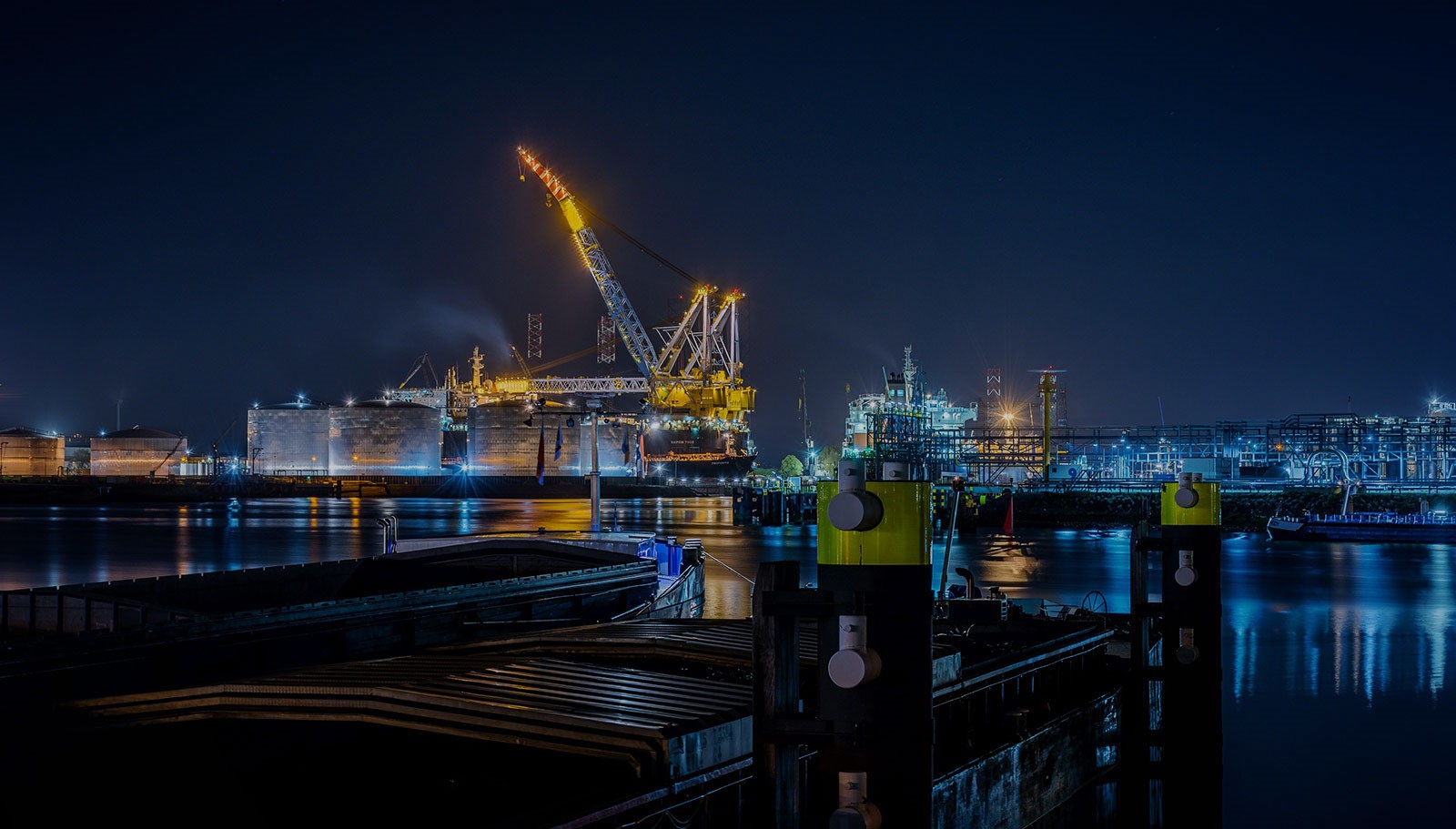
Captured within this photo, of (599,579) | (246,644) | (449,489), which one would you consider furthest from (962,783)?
(449,489)

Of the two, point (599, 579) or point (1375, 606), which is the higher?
point (599, 579)

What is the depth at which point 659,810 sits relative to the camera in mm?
7254

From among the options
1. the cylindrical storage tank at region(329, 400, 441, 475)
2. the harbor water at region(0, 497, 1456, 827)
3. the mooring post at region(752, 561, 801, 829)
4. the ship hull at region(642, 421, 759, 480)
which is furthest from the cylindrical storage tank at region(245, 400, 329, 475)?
the mooring post at region(752, 561, 801, 829)

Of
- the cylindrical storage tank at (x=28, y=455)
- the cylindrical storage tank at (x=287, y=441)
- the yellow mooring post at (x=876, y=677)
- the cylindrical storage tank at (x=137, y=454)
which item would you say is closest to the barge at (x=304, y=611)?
the yellow mooring post at (x=876, y=677)

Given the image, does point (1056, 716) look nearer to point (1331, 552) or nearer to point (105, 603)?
point (105, 603)

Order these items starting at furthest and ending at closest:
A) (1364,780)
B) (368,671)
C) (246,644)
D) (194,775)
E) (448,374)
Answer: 1. (448,374)
2. (1364,780)
3. (246,644)
4. (368,671)
5. (194,775)

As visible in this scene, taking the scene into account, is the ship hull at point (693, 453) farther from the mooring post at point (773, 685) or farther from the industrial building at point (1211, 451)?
the mooring post at point (773, 685)

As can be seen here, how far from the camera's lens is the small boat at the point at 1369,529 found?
74.0 m

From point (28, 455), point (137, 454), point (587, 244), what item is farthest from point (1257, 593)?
point (28, 455)

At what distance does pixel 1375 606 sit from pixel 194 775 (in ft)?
140

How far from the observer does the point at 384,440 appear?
552ft

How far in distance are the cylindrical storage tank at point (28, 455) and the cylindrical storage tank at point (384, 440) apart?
53.9 metres

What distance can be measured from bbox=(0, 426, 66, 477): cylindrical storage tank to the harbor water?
8985 cm

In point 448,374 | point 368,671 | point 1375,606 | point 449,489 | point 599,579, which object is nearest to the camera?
point 368,671
